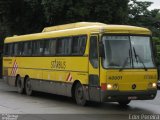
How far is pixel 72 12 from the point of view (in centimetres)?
3550

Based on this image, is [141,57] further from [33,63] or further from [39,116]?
[33,63]

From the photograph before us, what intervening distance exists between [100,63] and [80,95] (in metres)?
2.15

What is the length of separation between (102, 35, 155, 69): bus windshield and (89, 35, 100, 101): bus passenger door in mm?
515

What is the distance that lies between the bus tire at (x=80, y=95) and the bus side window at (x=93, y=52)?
53.2 inches

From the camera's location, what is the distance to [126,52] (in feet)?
56.5

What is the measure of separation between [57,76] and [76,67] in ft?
6.58

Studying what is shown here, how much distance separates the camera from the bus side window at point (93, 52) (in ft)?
57.5

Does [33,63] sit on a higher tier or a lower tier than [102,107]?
higher

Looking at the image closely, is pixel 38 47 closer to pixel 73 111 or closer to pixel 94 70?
pixel 94 70

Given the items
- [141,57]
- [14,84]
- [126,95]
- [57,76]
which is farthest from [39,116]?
[14,84]

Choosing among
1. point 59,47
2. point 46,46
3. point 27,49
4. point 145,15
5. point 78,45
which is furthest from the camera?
point 145,15

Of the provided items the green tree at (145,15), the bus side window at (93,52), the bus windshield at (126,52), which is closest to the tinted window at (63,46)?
the bus side window at (93,52)

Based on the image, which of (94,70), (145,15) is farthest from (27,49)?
(145,15)

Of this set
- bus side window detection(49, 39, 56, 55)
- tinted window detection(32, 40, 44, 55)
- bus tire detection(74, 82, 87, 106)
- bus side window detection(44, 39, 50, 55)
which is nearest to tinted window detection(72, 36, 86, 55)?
bus tire detection(74, 82, 87, 106)
